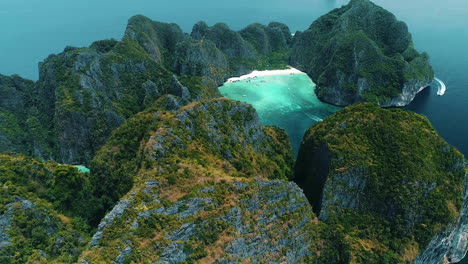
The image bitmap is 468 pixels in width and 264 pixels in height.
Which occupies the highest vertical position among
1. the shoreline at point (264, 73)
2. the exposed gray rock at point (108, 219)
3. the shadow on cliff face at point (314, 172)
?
the shoreline at point (264, 73)

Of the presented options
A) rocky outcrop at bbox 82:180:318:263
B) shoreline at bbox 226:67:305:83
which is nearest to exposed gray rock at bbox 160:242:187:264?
rocky outcrop at bbox 82:180:318:263

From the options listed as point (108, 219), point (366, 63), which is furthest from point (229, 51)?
point (108, 219)

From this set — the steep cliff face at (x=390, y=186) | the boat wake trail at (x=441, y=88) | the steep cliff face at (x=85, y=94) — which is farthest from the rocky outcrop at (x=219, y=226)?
the boat wake trail at (x=441, y=88)

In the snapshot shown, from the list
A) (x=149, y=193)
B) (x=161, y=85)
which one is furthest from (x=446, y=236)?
(x=161, y=85)

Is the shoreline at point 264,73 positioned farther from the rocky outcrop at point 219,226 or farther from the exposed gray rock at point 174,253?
the exposed gray rock at point 174,253

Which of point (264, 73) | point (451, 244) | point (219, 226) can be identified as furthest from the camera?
point (264, 73)

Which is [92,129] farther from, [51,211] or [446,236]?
[446,236]

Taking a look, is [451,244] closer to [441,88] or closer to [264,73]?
[441,88]
